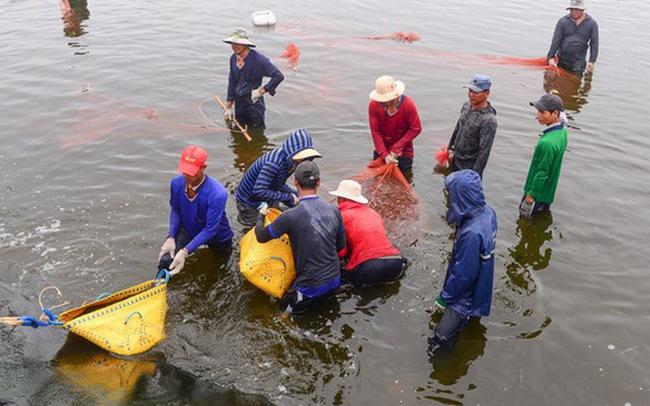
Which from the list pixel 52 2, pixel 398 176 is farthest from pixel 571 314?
pixel 52 2

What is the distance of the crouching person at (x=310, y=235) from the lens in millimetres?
5234

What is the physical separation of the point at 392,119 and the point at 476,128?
1337mm

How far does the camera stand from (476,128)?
7422 mm

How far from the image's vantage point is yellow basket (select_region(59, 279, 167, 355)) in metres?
4.72

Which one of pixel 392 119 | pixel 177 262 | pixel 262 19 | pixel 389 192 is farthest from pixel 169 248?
pixel 262 19

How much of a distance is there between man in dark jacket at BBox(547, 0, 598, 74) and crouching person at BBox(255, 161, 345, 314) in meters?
10.5

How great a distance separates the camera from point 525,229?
7.77 m

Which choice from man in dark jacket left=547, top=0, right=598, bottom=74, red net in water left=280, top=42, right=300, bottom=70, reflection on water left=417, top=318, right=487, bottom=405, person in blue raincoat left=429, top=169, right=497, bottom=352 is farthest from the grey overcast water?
person in blue raincoat left=429, top=169, right=497, bottom=352

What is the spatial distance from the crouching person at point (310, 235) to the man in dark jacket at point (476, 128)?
293cm

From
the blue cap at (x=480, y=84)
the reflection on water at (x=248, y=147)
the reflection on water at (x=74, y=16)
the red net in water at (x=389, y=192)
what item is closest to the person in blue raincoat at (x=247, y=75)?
the reflection on water at (x=248, y=147)

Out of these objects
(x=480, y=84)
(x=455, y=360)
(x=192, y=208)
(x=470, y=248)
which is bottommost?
(x=455, y=360)

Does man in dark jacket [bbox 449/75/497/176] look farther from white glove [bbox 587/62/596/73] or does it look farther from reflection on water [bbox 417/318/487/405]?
white glove [bbox 587/62/596/73]

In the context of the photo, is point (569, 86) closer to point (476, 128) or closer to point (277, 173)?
point (476, 128)

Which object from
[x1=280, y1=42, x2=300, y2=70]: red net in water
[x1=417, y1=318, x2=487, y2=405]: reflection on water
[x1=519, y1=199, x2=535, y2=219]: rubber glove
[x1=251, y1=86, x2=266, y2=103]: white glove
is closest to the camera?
Result: [x1=417, y1=318, x2=487, y2=405]: reflection on water
